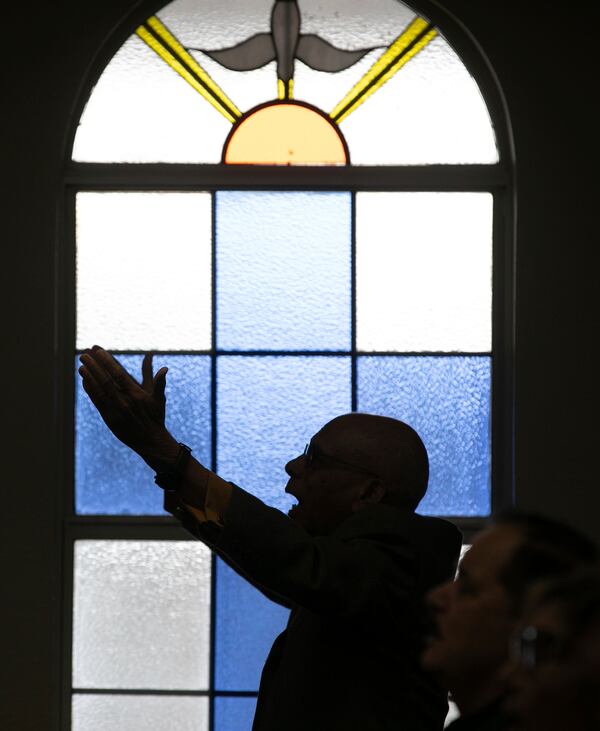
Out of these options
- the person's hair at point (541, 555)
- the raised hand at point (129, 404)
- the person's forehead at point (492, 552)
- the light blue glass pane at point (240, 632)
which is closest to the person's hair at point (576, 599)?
the person's hair at point (541, 555)

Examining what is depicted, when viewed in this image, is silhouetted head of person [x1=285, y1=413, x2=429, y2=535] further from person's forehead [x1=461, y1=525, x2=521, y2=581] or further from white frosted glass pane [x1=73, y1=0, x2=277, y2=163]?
white frosted glass pane [x1=73, y1=0, x2=277, y2=163]

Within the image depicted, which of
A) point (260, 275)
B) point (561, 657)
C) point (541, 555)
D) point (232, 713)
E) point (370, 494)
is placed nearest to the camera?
point (561, 657)

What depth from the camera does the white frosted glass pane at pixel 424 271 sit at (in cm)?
382

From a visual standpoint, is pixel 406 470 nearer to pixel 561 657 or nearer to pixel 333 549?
pixel 333 549

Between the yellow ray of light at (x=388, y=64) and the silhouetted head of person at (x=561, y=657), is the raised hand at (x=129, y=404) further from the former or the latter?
the yellow ray of light at (x=388, y=64)

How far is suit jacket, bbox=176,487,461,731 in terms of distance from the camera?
2033 mm

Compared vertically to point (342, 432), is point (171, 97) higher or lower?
higher

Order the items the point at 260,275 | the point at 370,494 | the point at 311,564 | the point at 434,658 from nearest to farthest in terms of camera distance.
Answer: the point at 434,658 → the point at 311,564 → the point at 370,494 → the point at 260,275

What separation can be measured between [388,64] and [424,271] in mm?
655

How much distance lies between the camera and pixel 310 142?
3867 millimetres

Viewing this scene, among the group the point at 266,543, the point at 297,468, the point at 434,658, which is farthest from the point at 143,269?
the point at 434,658

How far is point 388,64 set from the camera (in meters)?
3.88

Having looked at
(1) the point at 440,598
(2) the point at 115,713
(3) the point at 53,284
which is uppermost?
(3) the point at 53,284

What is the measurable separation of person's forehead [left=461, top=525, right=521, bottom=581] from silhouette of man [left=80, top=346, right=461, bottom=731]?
2.38ft
